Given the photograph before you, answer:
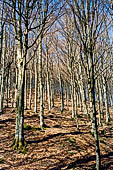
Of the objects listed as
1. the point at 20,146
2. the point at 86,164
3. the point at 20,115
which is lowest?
the point at 86,164

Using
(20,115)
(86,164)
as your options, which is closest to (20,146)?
(20,115)

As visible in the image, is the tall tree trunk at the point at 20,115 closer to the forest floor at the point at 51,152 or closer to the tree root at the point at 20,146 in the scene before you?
the tree root at the point at 20,146

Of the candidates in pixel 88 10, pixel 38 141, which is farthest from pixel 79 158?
pixel 88 10

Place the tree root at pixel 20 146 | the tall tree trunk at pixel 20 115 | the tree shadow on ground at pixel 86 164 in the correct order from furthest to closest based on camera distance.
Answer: the tall tree trunk at pixel 20 115 < the tree root at pixel 20 146 < the tree shadow on ground at pixel 86 164

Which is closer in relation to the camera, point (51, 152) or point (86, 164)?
point (86, 164)

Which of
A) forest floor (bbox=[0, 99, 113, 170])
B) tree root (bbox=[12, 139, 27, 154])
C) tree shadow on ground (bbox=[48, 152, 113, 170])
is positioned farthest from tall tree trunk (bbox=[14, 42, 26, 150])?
tree shadow on ground (bbox=[48, 152, 113, 170])

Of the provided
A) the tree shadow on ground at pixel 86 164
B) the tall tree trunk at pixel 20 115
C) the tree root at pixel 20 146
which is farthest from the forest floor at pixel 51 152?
the tall tree trunk at pixel 20 115

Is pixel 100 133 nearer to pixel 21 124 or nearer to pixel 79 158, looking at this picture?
pixel 79 158

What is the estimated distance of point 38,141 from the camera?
6.64 m

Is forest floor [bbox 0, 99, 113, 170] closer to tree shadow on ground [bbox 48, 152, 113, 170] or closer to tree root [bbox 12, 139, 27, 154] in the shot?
tree shadow on ground [bbox 48, 152, 113, 170]

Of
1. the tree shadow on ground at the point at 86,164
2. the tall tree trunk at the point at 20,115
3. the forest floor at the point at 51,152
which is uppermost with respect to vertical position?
the tall tree trunk at the point at 20,115

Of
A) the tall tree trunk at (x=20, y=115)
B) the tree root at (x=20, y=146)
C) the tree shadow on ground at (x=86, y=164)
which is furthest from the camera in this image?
the tall tree trunk at (x=20, y=115)

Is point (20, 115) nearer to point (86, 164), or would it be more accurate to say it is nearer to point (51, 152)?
point (51, 152)

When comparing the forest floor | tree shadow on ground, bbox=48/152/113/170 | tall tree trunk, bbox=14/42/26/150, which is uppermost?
tall tree trunk, bbox=14/42/26/150
